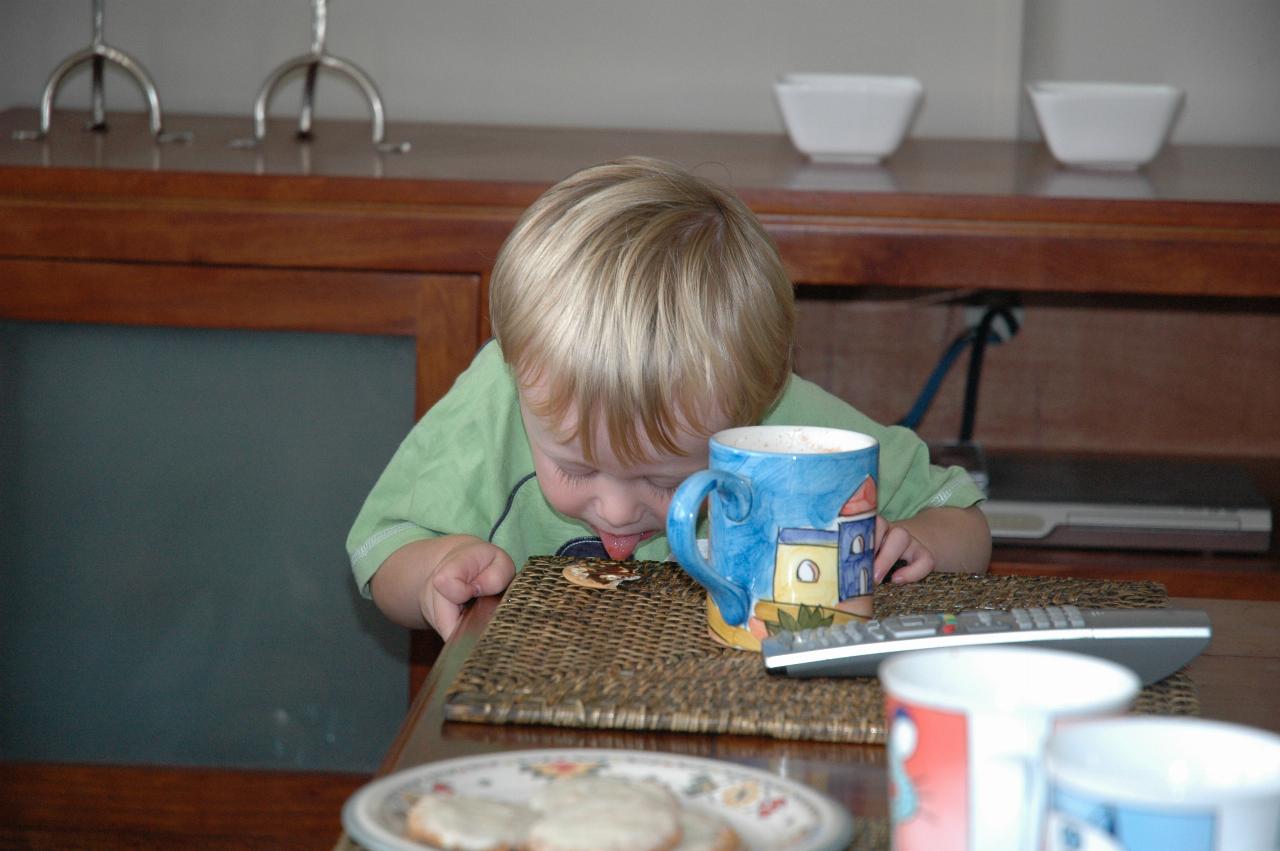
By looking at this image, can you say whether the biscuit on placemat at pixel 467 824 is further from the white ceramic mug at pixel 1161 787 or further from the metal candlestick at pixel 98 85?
the metal candlestick at pixel 98 85

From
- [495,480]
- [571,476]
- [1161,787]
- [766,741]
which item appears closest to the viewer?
[1161,787]

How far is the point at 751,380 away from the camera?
894 mm

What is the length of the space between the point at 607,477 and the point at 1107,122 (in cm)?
89

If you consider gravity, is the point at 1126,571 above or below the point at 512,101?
below

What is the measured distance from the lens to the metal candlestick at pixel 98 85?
1.61 metres

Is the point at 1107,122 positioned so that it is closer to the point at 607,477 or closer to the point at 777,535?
the point at 607,477

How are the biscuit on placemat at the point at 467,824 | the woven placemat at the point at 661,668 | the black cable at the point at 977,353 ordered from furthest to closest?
the black cable at the point at 977,353 < the woven placemat at the point at 661,668 < the biscuit on placemat at the point at 467,824

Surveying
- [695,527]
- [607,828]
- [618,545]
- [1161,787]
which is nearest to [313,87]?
[618,545]

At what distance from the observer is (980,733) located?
40 centimetres

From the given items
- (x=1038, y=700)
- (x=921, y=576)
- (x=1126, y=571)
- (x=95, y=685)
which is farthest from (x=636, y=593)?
(x=95, y=685)

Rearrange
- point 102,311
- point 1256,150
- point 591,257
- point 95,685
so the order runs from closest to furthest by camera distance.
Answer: point 591,257 → point 102,311 → point 95,685 → point 1256,150

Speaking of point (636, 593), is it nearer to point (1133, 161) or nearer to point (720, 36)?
point (1133, 161)

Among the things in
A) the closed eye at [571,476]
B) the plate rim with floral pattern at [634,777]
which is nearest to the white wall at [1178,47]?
the closed eye at [571,476]

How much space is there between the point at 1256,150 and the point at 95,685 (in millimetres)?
1492
